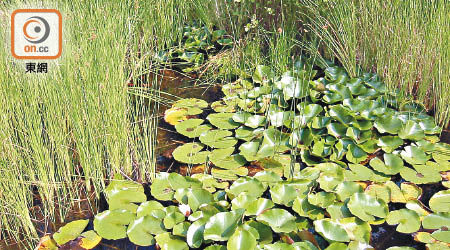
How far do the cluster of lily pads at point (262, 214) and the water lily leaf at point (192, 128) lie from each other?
41cm

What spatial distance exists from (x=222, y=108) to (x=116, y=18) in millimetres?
779

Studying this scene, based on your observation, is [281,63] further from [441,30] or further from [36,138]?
[36,138]

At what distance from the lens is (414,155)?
206cm

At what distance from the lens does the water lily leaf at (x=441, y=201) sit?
1777mm

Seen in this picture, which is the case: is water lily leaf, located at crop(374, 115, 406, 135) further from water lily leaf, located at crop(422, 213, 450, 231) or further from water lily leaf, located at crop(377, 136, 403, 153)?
water lily leaf, located at crop(422, 213, 450, 231)

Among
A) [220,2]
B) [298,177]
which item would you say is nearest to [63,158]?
[298,177]

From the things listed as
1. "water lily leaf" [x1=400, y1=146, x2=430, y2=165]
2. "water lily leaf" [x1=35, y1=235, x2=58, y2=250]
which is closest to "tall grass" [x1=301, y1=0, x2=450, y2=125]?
"water lily leaf" [x1=400, y1=146, x2=430, y2=165]

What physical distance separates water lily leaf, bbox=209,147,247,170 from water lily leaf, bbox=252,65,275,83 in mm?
691

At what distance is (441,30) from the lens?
2.25 m

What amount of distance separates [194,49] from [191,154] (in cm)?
133

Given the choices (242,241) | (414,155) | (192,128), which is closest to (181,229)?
(242,241)

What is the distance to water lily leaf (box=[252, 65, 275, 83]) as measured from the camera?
2.72 meters

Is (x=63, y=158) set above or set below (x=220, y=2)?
below

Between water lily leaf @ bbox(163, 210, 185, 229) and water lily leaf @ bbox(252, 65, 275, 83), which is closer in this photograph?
water lily leaf @ bbox(163, 210, 185, 229)
